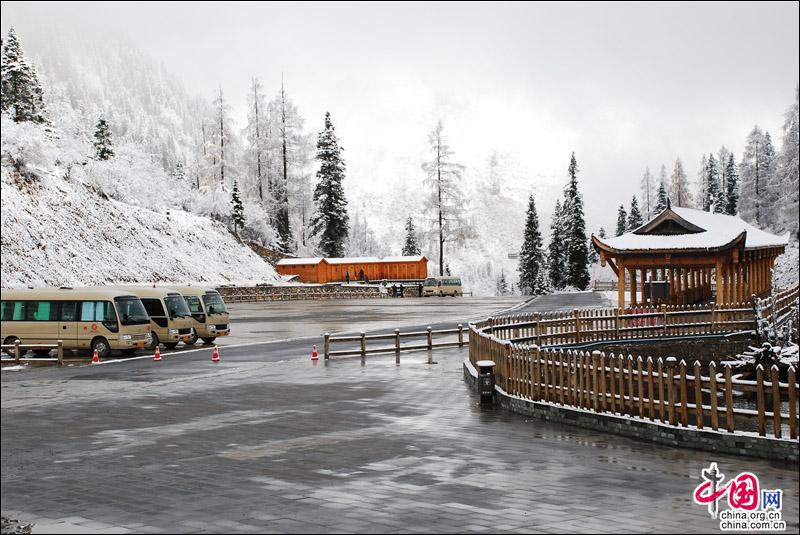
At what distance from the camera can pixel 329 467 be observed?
35.1 ft

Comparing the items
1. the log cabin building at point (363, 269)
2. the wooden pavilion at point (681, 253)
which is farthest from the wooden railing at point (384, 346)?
the log cabin building at point (363, 269)

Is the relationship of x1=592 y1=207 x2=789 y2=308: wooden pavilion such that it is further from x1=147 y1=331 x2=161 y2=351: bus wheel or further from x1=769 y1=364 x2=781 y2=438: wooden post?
x1=769 y1=364 x2=781 y2=438: wooden post

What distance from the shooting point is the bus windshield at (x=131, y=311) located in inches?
1075

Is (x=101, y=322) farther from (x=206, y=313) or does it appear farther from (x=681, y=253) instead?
(x=681, y=253)

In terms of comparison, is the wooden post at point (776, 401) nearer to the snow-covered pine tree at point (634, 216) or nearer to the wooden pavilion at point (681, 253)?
the wooden pavilion at point (681, 253)

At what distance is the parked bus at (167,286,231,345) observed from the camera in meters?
32.6

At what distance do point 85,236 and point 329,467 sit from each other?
8461 millimetres

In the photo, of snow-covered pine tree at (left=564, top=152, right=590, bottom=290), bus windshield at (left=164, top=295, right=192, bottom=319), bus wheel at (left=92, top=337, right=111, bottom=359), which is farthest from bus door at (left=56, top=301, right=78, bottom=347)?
snow-covered pine tree at (left=564, top=152, right=590, bottom=290)

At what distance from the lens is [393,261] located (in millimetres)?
85312

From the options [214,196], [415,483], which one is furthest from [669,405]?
[214,196]

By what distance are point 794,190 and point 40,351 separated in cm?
2256

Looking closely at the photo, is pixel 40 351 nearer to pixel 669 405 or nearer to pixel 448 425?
pixel 448 425

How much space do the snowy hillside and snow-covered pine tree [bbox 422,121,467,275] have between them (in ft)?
70.1

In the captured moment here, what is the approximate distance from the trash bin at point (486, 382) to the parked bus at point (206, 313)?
1867 centimetres
